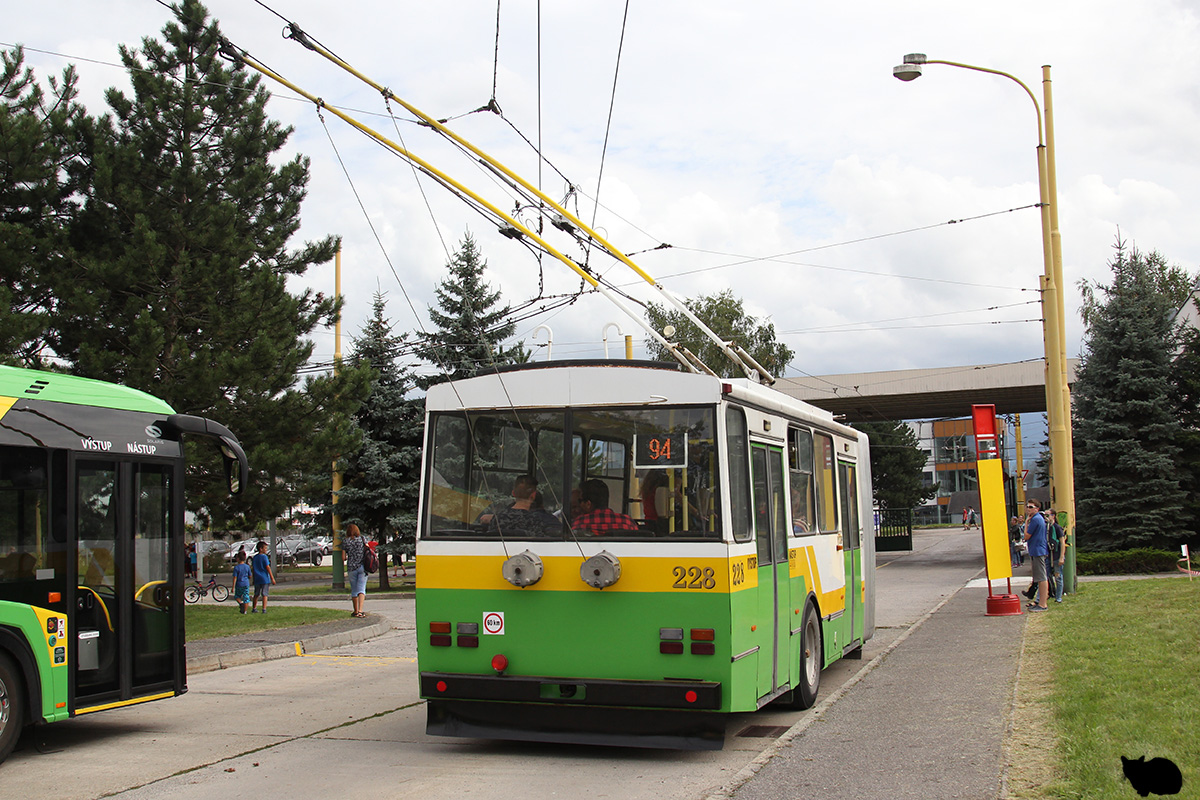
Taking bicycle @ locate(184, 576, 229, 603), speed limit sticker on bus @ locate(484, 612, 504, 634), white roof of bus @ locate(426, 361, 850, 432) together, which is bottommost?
bicycle @ locate(184, 576, 229, 603)

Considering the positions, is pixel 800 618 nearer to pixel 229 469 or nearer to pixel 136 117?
pixel 229 469

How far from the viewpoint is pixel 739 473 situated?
8.28m

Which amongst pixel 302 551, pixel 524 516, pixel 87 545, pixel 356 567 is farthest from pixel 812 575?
pixel 302 551

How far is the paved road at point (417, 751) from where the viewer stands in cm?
730

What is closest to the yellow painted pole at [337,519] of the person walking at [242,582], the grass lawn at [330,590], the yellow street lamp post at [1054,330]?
the grass lawn at [330,590]

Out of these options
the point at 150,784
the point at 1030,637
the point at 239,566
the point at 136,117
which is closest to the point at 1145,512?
the point at 1030,637

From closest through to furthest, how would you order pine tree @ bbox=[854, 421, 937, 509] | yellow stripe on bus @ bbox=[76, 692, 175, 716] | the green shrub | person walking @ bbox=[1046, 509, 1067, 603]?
1. yellow stripe on bus @ bbox=[76, 692, 175, 716]
2. person walking @ bbox=[1046, 509, 1067, 603]
3. the green shrub
4. pine tree @ bbox=[854, 421, 937, 509]

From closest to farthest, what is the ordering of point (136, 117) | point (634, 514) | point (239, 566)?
point (634, 514) → point (136, 117) → point (239, 566)

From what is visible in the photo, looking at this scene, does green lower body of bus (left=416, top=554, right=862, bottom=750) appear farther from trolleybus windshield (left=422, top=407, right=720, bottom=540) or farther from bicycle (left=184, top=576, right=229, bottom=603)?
bicycle (left=184, top=576, right=229, bottom=603)

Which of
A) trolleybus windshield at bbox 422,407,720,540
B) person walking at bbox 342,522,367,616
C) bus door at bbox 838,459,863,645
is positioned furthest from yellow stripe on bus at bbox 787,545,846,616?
person walking at bbox 342,522,367,616

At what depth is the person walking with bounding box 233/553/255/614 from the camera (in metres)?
25.1

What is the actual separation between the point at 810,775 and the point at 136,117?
65.1 feet

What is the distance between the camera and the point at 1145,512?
31422mm

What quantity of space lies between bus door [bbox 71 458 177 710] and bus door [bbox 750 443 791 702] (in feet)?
17.2
